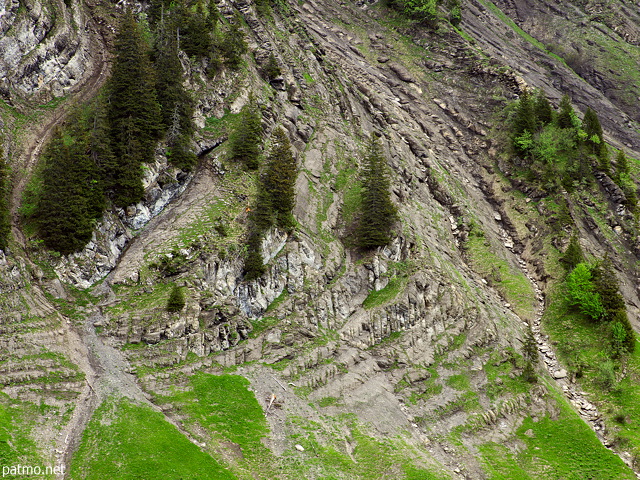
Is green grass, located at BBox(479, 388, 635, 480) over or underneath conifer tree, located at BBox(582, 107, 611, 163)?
underneath

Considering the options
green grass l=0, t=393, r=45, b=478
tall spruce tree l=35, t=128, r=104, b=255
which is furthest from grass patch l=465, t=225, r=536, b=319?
green grass l=0, t=393, r=45, b=478

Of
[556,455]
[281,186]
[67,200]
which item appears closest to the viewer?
[556,455]

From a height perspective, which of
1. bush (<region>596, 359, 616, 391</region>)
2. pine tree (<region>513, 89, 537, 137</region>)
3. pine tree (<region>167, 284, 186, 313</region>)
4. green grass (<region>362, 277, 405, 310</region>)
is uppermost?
pine tree (<region>513, 89, 537, 137</region>)

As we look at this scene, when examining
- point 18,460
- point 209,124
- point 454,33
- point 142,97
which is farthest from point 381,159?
point 454,33

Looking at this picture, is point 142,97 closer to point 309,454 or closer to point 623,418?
point 309,454

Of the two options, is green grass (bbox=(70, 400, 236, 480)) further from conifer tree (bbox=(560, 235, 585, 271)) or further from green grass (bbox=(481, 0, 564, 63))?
green grass (bbox=(481, 0, 564, 63))

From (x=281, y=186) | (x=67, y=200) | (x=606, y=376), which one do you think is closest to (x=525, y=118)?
(x=606, y=376)

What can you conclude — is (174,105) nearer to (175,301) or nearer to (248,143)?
(248,143)
